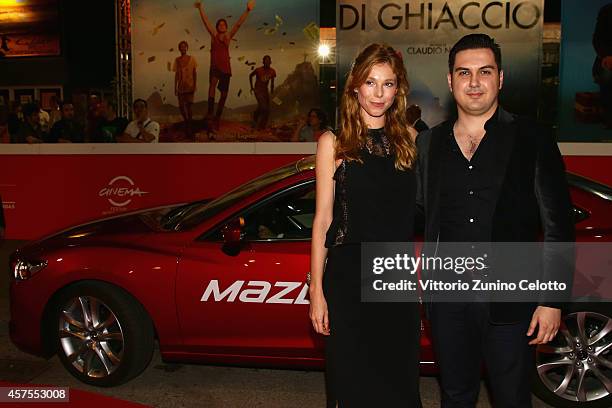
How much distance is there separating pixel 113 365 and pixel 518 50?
860 cm

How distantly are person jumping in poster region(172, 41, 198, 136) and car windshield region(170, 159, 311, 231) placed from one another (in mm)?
7671

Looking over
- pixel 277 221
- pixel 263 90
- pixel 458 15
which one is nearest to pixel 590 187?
pixel 277 221

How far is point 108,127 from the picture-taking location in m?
10.5

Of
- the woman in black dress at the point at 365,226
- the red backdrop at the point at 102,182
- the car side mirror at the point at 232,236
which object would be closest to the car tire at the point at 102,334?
the car side mirror at the point at 232,236

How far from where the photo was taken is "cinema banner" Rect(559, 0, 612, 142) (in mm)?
10430

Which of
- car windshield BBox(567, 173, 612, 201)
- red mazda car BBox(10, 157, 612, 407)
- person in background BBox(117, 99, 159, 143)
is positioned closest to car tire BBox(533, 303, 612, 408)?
red mazda car BBox(10, 157, 612, 407)

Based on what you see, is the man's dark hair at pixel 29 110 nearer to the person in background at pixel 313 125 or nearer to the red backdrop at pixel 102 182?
the red backdrop at pixel 102 182

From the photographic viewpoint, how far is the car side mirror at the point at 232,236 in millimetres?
3900

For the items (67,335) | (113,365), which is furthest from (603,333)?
(67,335)

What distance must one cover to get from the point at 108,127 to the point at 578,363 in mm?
Answer: 8399

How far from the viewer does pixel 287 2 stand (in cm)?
1145

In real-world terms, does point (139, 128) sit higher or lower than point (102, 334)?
higher

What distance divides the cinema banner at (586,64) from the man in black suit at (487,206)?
873 centimetres

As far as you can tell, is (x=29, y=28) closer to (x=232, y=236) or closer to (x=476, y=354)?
(x=232, y=236)
